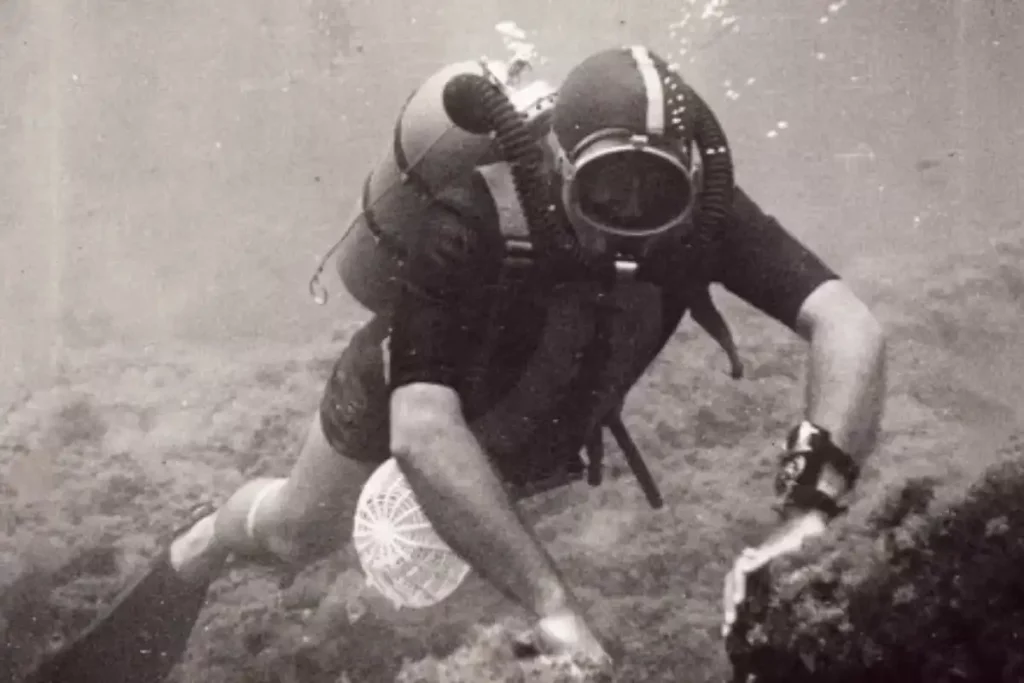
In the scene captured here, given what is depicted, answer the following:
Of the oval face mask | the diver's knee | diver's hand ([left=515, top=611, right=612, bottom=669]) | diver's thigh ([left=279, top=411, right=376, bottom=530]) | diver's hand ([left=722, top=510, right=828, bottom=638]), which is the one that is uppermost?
the oval face mask

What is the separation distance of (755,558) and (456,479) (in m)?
0.57

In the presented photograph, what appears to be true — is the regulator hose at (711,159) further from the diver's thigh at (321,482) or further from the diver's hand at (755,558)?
the diver's thigh at (321,482)

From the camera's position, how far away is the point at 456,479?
143 centimetres

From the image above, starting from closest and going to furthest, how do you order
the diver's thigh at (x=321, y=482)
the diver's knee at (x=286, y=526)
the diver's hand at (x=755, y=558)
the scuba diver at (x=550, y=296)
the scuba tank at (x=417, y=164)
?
the diver's hand at (x=755, y=558)
the scuba diver at (x=550, y=296)
the scuba tank at (x=417, y=164)
the diver's thigh at (x=321, y=482)
the diver's knee at (x=286, y=526)

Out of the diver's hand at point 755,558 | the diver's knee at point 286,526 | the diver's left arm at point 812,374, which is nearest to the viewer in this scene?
the diver's hand at point 755,558

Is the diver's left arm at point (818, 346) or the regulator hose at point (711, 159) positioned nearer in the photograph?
the diver's left arm at point (818, 346)

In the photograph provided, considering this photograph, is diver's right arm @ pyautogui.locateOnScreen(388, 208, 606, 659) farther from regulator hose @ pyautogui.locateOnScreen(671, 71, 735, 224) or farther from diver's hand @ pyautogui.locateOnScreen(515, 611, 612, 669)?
regulator hose @ pyautogui.locateOnScreen(671, 71, 735, 224)

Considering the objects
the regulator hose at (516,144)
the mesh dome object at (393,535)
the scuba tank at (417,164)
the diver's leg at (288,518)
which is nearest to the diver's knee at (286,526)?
the diver's leg at (288,518)

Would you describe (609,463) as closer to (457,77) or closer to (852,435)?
(852,435)

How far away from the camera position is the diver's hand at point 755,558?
1171 mm

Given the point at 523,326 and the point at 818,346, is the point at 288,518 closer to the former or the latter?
the point at 523,326

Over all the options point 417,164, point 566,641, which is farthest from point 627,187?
point 566,641

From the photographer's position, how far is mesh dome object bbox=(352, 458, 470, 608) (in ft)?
6.46

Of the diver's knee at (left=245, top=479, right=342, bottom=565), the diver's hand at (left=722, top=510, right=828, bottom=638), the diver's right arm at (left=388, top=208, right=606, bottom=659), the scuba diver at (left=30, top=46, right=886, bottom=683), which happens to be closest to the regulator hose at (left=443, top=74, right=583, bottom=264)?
the scuba diver at (left=30, top=46, right=886, bottom=683)
